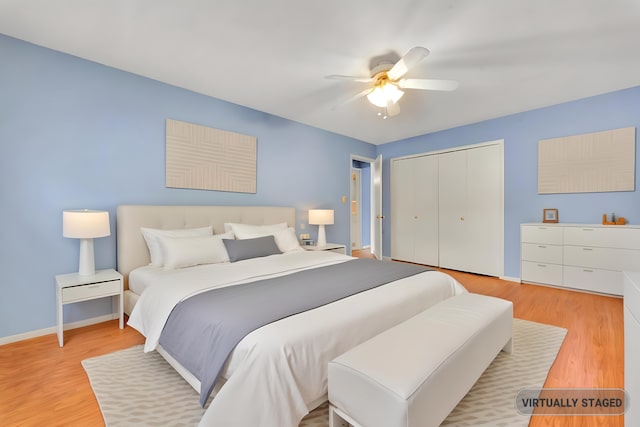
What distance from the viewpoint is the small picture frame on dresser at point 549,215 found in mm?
3855

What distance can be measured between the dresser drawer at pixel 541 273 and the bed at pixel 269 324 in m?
2.32

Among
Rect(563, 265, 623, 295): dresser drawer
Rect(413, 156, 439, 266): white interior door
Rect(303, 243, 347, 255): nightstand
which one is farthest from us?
Rect(413, 156, 439, 266): white interior door

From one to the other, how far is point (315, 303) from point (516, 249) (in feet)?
12.7

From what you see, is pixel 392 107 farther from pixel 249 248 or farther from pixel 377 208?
pixel 377 208

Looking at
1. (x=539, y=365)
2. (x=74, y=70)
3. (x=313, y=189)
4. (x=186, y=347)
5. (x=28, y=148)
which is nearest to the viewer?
(x=186, y=347)

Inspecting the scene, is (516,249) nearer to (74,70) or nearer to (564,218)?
(564,218)

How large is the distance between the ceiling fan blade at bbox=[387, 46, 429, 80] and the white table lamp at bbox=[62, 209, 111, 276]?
9.25ft

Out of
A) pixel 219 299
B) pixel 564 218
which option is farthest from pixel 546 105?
pixel 219 299

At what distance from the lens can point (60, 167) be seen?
8.24 ft

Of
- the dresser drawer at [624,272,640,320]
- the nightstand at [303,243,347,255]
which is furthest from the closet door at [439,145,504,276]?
the dresser drawer at [624,272,640,320]

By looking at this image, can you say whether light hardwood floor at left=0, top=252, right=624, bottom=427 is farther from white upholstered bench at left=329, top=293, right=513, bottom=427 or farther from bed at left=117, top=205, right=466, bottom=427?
white upholstered bench at left=329, top=293, right=513, bottom=427

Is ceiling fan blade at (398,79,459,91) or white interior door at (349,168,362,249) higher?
ceiling fan blade at (398,79,459,91)

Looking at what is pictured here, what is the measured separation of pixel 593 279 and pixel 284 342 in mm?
4200

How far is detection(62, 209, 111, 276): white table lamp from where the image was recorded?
7.55 feet
